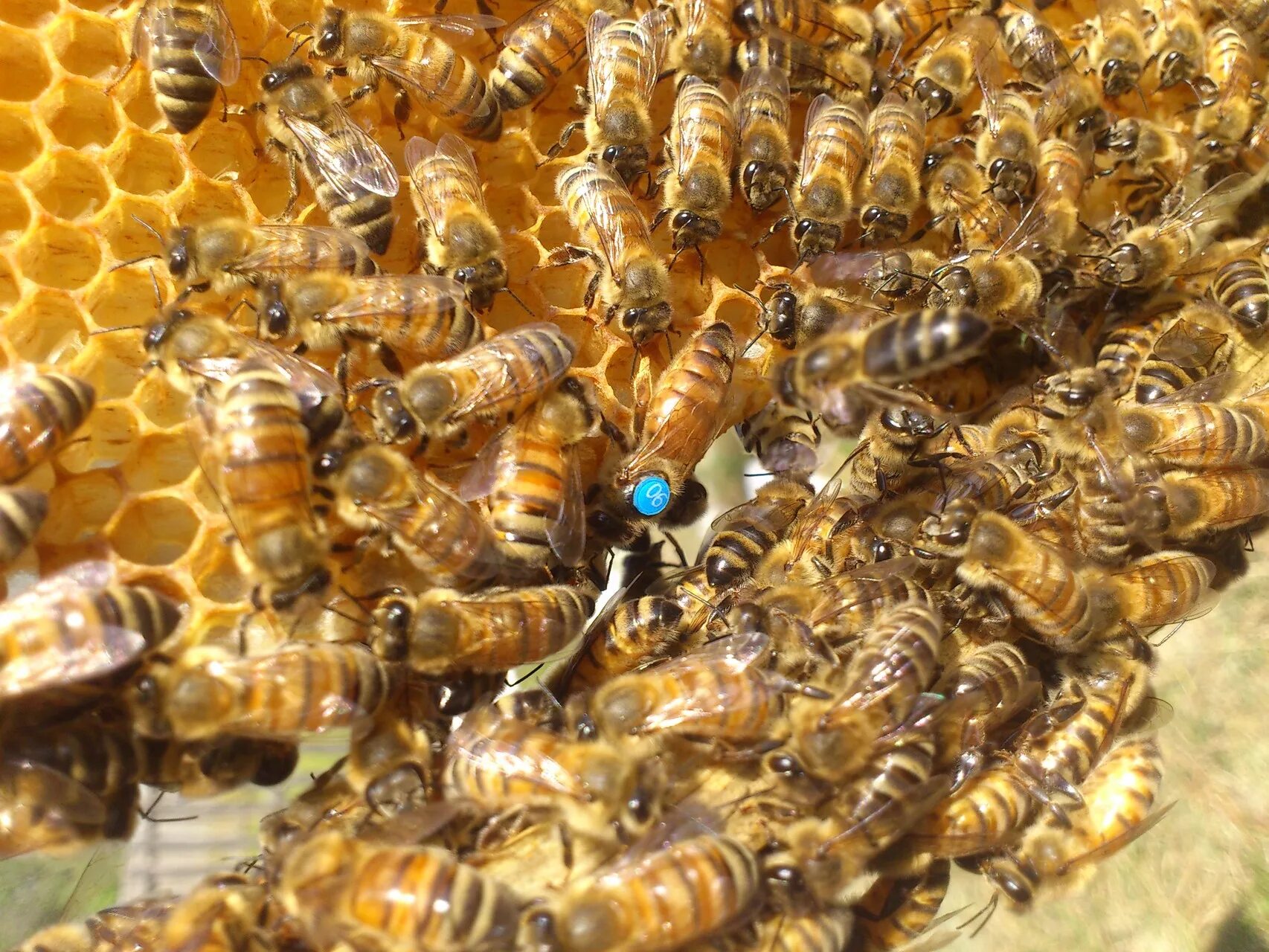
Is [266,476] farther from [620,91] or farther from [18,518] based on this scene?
[620,91]

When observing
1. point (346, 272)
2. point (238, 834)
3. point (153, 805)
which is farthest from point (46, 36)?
point (238, 834)

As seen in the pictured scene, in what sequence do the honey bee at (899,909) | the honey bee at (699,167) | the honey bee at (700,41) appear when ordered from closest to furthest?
the honey bee at (899,909) < the honey bee at (699,167) < the honey bee at (700,41)

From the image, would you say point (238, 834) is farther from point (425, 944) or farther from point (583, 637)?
point (425, 944)

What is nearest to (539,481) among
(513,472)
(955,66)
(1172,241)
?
(513,472)

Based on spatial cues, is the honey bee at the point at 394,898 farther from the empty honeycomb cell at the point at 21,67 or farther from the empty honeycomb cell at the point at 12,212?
the empty honeycomb cell at the point at 21,67

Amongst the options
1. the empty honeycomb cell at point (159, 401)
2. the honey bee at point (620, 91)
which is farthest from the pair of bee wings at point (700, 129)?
the empty honeycomb cell at point (159, 401)

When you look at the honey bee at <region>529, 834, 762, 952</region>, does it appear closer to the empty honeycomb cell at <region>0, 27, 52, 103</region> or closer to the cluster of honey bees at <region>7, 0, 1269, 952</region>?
the cluster of honey bees at <region>7, 0, 1269, 952</region>
